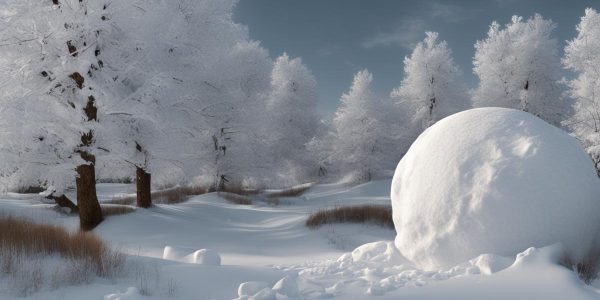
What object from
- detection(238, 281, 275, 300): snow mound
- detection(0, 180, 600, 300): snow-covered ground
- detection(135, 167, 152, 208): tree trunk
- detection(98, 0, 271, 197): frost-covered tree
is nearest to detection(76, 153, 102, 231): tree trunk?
detection(98, 0, 271, 197): frost-covered tree

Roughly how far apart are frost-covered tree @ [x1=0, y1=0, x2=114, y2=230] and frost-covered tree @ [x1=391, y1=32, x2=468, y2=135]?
21.9m

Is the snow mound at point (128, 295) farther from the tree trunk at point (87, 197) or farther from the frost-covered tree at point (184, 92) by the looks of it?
the tree trunk at point (87, 197)

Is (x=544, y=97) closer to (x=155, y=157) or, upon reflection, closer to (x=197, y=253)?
(x=155, y=157)

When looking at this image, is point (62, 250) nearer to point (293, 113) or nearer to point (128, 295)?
point (128, 295)

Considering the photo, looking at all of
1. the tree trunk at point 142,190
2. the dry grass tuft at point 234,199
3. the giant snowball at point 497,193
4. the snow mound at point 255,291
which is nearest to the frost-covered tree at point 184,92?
the tree trunk at point 142,190

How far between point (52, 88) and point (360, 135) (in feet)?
66.7

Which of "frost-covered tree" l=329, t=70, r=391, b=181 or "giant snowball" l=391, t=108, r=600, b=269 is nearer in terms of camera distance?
"giant snowball" l=391, t=108, r=600, b=269

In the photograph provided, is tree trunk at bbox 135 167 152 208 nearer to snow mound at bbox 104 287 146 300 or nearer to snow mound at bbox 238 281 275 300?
snow mound at bbox 104 287 146 300

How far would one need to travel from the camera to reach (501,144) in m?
5.22

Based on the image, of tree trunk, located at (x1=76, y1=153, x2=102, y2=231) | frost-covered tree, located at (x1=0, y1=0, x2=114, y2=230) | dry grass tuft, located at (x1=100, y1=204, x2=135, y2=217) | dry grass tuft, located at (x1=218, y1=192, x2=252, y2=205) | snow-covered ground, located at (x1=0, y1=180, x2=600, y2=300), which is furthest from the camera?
dry grass tuft, located at (x1=218, y1=192, x2=252, y2=205)

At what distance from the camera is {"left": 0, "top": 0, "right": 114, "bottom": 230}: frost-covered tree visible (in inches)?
334

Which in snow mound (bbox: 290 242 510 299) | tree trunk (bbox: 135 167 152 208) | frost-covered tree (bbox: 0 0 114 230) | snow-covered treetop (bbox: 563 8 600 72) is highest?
snow-covered treetop (bbox: 563 8 600 72)

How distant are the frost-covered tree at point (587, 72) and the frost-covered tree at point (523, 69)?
578 cm

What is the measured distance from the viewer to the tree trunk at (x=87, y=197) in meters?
9.53
